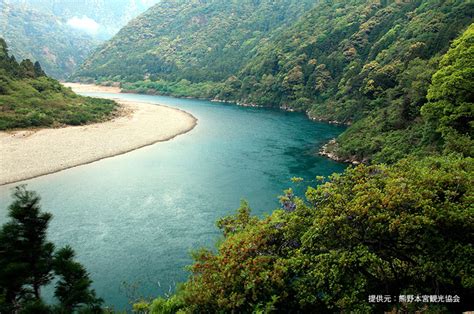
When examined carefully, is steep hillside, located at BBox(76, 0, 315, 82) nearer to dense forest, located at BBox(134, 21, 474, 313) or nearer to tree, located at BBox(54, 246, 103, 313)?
dense forest, located at BBox(134, 21, 474, 313)

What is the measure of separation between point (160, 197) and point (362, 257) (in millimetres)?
24603

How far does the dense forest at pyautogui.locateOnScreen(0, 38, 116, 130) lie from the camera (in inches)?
2206

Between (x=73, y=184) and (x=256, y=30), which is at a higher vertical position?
(x=256, y=30)

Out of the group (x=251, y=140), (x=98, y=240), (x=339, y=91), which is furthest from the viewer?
(x=339, y=91)

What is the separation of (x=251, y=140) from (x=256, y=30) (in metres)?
132

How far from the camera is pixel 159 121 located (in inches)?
2872

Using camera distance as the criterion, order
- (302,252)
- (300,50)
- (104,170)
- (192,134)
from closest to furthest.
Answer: (302,252) → (104,170) → (192,134) → (300,50)

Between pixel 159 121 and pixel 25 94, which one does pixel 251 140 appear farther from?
pixel 25 94

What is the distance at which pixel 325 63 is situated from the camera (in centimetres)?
9406

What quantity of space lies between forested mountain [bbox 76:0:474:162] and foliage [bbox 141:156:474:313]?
22766mm

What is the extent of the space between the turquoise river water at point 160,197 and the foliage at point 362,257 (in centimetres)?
822

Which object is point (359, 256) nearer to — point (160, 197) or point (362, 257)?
point (362, 257)

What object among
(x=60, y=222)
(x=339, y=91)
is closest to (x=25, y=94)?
(x=60, y=222)

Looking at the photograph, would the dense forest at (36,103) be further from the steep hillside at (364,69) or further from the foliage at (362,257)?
the foliage at (362,257)
